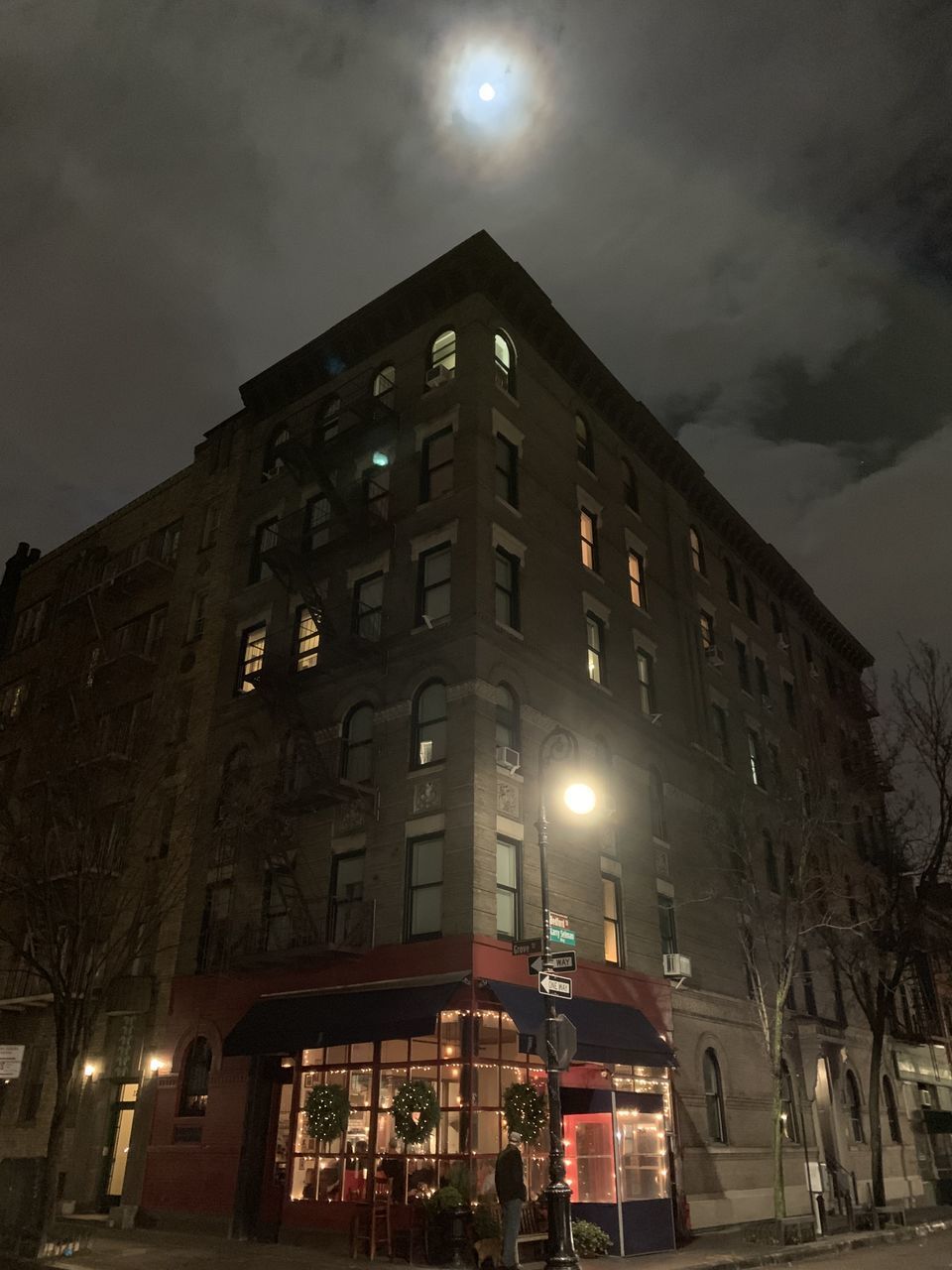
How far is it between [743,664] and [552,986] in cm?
2290

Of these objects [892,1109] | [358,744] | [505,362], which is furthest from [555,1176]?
[892,1109]

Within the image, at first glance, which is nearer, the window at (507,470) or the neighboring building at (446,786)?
the neighboring building at (446,786)

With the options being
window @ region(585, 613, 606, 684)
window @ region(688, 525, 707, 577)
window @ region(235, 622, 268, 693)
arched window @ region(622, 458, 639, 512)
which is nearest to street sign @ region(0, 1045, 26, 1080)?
window @ region(235, 622, 268, 693)

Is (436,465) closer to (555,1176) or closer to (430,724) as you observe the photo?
(430,724)

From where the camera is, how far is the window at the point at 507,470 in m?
23.7

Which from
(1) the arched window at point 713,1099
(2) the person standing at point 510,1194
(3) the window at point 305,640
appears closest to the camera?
(2) the person standing at point 510,1194

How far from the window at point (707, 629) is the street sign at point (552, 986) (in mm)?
19477

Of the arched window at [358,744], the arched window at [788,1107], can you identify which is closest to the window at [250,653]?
the arched window at [358,744]

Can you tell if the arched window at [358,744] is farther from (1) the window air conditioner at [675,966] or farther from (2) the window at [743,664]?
(2) the window at [743,664]

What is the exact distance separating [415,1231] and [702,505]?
2616 cm

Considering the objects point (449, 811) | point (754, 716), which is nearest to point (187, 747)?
point (449, 811)

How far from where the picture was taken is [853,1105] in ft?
99.5

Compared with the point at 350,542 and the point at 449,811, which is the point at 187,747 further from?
the point at 449,811

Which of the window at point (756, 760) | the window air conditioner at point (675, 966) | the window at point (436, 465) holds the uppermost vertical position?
the window at point (436, 465)
